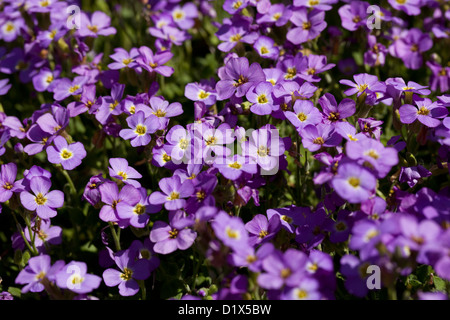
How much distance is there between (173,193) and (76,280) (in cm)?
70

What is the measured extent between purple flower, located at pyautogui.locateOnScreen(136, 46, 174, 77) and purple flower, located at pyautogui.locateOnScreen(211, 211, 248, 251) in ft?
4.80

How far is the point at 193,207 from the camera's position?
2.74 meters

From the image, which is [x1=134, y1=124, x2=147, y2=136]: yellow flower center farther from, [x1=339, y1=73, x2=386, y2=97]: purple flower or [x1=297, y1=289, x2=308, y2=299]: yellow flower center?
[x1=297, y1=289, x2=308, y2=299]: yellow flower center

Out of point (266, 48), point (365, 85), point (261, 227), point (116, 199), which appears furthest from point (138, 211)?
point (365, 85)

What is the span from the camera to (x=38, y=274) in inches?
104

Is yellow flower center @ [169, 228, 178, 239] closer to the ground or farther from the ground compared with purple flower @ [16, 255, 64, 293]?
closer to the ground

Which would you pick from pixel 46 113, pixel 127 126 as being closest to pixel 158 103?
pixel 127 126

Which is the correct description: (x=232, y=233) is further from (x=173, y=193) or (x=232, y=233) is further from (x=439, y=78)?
(x=439, y=78)

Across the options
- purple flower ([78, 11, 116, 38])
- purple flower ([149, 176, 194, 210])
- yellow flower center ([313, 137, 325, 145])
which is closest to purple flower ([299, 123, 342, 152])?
yellow flower center ([313, 137, 325, 145])

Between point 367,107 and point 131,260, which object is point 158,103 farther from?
point 367,107

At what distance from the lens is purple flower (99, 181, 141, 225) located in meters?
2.84

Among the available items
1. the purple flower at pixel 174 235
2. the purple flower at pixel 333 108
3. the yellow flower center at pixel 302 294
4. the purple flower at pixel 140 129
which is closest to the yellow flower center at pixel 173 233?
the purple flower at pixel 174 235

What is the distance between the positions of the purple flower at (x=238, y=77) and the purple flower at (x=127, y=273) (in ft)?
3.93

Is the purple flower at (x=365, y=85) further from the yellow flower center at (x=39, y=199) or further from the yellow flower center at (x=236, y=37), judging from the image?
the yellow flower center at (x=39, y=199)
